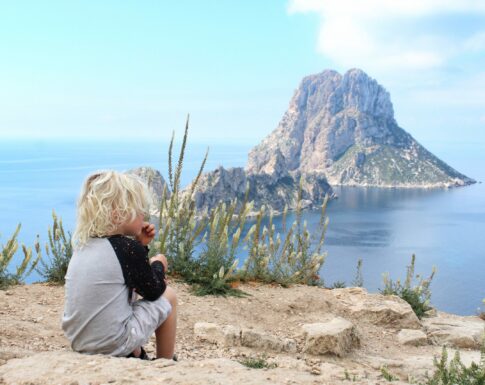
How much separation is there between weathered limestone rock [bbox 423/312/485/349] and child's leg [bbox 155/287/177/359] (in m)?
4.67

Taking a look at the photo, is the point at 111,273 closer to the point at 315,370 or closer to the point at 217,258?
the point at 315,370

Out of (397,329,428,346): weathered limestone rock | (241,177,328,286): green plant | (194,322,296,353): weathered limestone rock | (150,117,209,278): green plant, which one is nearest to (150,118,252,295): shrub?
(150,117,209,278): green plant

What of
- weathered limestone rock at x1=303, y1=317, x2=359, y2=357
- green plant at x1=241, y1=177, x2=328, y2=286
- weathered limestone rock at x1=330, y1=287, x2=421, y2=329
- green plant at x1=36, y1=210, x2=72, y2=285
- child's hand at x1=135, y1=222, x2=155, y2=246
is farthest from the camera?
green plant at x1=241, y1=177, x2=328, y2=286

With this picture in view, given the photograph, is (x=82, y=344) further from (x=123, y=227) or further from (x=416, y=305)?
(x=416, y=305)

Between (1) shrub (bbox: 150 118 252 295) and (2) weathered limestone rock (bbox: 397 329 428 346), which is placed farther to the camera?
(1) shrub (bbox: 150 118 252 295)

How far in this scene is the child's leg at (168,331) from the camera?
3.18 metres

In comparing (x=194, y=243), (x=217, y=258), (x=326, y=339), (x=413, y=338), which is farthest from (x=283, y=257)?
(x=326, y=339)

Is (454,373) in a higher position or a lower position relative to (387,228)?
higher

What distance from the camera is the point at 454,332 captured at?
6934mm

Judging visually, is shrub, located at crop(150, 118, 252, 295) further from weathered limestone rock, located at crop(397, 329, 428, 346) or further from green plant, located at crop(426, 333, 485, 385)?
green plant, located at crop(426, 333, 485, 385)

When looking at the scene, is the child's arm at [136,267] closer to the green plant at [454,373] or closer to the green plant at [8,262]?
the green plant at [454,373]

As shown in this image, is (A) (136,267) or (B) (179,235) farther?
(B) (179,235)

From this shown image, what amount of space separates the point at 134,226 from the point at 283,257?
188 inches

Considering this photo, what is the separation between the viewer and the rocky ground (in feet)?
9.34
